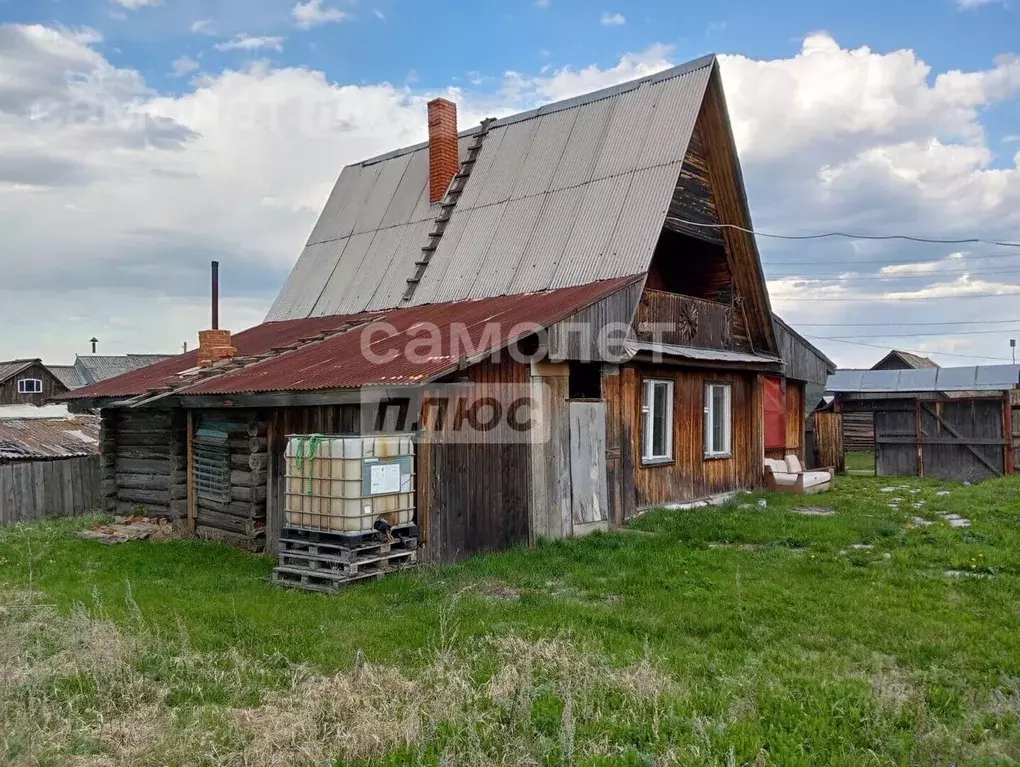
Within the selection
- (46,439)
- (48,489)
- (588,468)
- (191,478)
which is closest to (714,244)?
(588,468)

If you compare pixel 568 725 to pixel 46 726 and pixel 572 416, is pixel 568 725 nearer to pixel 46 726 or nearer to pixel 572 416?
pixel 46 726

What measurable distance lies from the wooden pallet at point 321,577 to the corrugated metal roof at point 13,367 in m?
48.1

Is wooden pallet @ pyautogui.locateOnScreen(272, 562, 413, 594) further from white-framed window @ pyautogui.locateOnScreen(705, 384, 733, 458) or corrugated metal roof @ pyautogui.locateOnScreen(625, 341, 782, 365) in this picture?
white-framed window @ pyautogui.locateOnScreen(705, 384, 733, 458)

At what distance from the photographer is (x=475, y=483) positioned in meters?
10.8

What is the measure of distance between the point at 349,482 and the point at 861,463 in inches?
861

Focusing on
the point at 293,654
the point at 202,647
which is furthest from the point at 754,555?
the point at 202,647

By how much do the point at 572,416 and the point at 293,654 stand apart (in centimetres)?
604

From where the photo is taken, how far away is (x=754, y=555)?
1001 cm

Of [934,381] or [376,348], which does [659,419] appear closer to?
[376,348]

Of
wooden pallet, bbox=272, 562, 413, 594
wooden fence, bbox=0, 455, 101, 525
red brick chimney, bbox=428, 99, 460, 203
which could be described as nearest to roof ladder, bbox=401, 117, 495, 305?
red brick chimney, bbox=428, 99, 460, 203

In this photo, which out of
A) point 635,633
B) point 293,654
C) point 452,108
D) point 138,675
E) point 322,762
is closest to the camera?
point 322,762

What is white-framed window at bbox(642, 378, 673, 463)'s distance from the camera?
13.6m

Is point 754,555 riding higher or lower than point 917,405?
lower

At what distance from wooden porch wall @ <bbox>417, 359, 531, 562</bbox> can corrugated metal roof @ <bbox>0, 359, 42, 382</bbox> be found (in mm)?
48573
